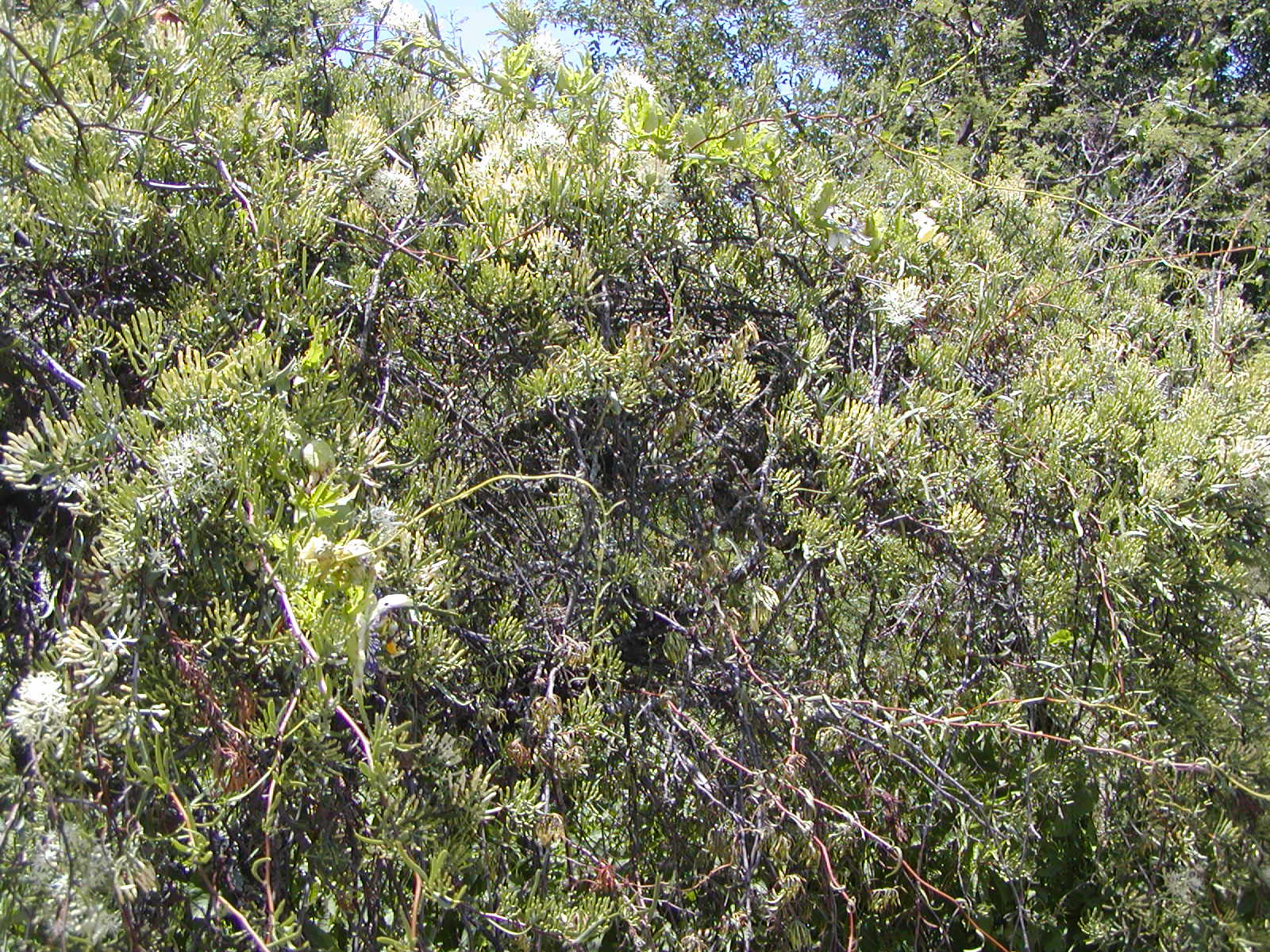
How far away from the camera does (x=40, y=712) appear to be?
121 cm

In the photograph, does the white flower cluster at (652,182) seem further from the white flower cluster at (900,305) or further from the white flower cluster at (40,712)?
the white flower cluster at (40,712)

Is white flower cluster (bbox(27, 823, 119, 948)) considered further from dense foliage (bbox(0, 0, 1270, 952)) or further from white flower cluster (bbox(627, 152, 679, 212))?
white flower cluster (bbox(627, 152, 679, 212))

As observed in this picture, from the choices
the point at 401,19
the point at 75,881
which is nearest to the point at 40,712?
the point at 75,881

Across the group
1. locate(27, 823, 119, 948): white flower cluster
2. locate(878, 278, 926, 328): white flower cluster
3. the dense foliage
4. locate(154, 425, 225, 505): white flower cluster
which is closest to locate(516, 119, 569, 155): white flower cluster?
the dense foliage

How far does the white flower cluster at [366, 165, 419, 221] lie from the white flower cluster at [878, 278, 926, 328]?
2.90 feet

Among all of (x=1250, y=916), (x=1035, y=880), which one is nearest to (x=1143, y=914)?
(x=1250, y=916)

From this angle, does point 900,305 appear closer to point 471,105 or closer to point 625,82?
point 625,82

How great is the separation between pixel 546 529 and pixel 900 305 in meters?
0.78

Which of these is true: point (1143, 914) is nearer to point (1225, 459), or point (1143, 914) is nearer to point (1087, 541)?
point (1087, 541)

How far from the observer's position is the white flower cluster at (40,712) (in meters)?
1.20

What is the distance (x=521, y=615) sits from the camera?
74.2 inches

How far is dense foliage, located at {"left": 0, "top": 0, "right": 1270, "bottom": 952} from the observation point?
1.34 meters

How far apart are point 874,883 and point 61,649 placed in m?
1.78

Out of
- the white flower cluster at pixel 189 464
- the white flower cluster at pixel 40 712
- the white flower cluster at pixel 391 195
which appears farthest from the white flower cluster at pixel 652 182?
the white flower cluster at pixel 40 712
